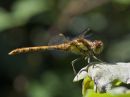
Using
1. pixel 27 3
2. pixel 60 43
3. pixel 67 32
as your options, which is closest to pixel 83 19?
pixel 67 32

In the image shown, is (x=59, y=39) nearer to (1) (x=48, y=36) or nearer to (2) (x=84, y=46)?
(2) (x=84, y=46)

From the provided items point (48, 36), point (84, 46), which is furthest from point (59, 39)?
point (48, 36)

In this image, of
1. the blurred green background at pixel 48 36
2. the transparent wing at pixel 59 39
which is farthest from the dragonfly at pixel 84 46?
the blurred green background at pixel 48 36

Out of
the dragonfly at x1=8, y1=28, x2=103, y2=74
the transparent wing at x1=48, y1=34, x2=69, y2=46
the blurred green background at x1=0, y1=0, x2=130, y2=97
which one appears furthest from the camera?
the blurred green background at x1=0, y1=0, x2=130, y2=97

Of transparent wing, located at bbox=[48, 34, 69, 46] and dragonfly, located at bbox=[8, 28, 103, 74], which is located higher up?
transparent wing, located at bbox=[48, 34, 69, 46]

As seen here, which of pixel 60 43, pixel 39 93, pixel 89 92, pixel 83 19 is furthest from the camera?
pixel 83 19

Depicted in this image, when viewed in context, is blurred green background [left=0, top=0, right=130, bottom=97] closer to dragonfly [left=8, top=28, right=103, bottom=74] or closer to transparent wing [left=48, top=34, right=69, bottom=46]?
transparent wing [left=48, top=34, right=69, bottom=46]

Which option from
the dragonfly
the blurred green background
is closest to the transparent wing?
the dragonfly

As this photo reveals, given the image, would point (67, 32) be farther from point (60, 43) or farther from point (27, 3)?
point (60, 43)
